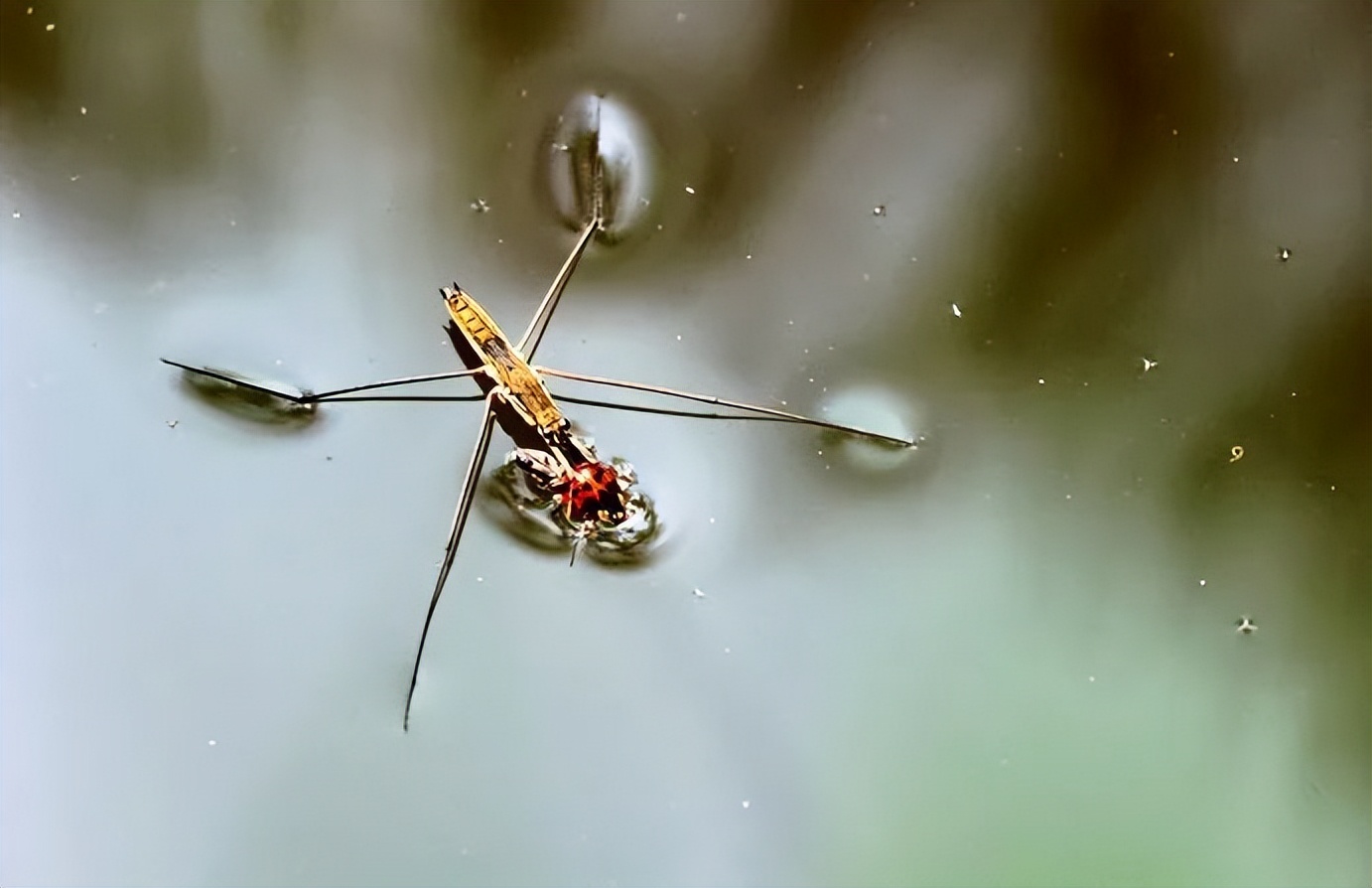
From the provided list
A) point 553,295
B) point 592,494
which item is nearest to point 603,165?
point 553,295

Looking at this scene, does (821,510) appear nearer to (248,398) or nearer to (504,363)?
(504,363)

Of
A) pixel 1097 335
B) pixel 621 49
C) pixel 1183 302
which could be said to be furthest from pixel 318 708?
pixel 1183 302

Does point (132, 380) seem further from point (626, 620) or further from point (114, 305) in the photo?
point (626, 620)

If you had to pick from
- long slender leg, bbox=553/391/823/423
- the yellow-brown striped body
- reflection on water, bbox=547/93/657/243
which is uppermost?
reflection on water, bbox=547/93/657/243

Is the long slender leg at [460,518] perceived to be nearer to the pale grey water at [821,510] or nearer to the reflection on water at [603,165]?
the pale grey water at [821,510]

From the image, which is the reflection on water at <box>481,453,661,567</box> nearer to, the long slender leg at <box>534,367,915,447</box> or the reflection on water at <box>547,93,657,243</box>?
the long slender leg at <box>534,367,915,447</box>

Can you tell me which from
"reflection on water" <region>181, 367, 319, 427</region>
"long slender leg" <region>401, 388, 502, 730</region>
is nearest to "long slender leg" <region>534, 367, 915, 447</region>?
"long slender leg" <region>401, 388, 502, 730</region>

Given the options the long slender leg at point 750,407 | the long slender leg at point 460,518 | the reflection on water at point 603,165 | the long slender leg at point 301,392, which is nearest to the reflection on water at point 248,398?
the long slender leg at point 301,392
